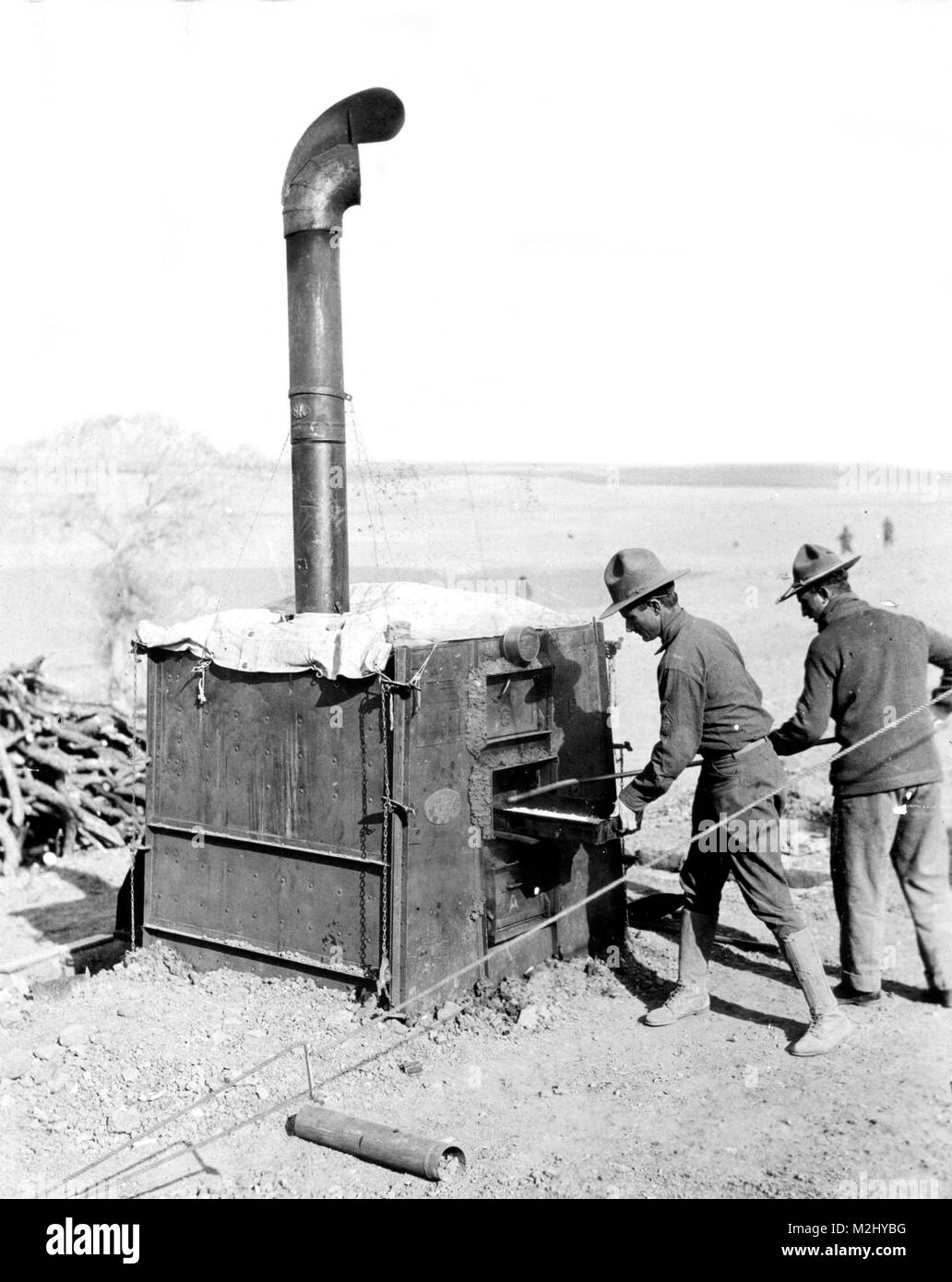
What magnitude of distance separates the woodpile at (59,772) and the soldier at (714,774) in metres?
6.46

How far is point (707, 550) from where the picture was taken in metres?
37.2

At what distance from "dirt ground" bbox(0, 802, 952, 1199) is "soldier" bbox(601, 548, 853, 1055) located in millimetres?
363

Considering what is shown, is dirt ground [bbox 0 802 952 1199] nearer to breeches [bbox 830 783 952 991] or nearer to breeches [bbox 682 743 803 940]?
breeches [bbox 830 783 952 991]

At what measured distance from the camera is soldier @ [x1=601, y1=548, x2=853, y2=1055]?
17.9ft

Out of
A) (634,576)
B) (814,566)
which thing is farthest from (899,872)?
(634,576)

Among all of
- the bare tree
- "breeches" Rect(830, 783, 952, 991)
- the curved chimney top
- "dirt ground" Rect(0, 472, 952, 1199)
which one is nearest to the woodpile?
"dirt ground" Rect(0, 472, 952, 1199)

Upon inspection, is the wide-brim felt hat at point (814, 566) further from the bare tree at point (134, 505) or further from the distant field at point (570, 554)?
the bare tree at point (134, 505)

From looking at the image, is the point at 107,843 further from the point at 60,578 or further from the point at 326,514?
the point at 60,578

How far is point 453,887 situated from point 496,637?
54.9 inches

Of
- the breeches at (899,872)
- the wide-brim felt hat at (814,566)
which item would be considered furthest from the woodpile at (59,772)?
the breeches at (899,872)

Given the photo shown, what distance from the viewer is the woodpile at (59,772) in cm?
1066

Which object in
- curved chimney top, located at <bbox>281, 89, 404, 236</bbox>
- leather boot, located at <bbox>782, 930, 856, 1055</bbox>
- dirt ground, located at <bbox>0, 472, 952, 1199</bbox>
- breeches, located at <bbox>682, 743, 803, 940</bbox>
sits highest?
curved chimney top, located at <bbox>281, 89, 404, 236</bbox>
